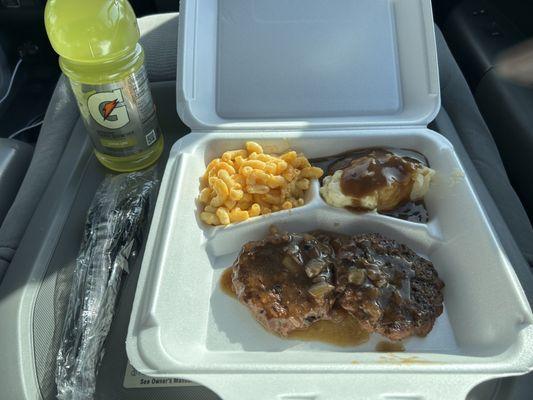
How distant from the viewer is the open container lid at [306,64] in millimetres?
1369

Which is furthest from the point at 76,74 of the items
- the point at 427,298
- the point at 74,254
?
the point at 427,298

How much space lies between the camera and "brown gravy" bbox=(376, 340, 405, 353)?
42.6 inches

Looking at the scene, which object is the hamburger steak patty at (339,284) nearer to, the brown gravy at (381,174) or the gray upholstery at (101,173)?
the brown gravy at (381,174)

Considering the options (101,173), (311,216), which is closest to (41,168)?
(101,173)

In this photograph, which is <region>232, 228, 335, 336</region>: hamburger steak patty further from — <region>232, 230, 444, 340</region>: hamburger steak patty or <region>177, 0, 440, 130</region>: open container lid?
<region>177, 0, 440, 130</region>: open container lid

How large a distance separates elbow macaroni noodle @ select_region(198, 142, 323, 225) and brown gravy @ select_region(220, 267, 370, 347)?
0.31 meters

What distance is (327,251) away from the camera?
3.86 ft

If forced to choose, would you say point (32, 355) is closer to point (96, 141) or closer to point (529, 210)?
point (96, 141)

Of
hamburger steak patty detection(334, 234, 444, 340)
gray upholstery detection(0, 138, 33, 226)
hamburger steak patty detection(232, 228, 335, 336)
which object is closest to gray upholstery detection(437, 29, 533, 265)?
hamburger steak patty detection(334, 234, 444, 340)

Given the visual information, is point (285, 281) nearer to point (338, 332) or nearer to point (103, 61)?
point (338, 332)

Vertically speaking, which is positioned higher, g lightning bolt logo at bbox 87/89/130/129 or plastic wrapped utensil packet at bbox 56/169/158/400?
g lightning bolt logo at bbox 87/89/130/129

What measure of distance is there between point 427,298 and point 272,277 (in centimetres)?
36

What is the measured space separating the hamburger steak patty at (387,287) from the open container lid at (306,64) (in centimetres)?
38

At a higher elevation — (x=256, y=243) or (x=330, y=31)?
(x=330, y=31)
